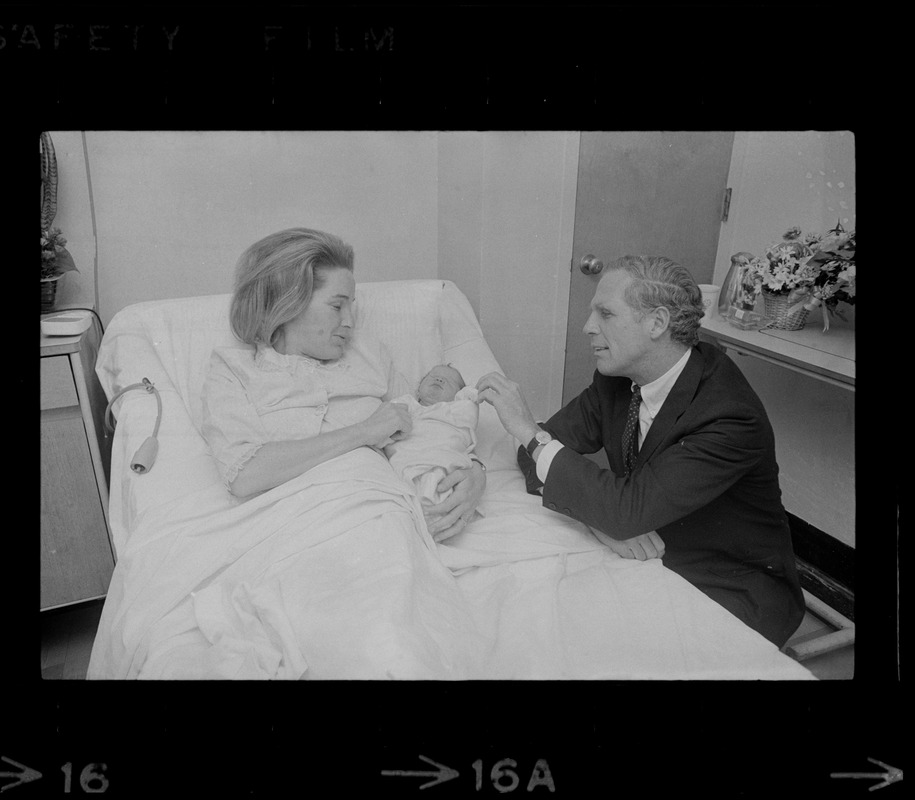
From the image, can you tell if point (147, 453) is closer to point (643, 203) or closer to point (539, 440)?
point (539, 440)

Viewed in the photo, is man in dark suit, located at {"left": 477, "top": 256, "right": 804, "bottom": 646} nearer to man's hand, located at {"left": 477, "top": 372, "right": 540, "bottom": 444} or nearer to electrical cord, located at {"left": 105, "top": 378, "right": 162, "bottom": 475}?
man's hand, located at {"left": 477, "top": 372, "right": 540, "bottom": 444}

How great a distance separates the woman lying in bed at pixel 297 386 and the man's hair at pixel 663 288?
0.39 metres

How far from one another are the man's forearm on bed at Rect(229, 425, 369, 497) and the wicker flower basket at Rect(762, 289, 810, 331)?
73 centimetres

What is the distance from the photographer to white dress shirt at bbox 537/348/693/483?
0.98 m

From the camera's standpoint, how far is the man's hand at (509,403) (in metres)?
0.96

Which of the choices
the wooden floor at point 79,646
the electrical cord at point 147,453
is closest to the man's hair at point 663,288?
the wooden floor at point 79,646

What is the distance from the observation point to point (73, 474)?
1003 millimetres

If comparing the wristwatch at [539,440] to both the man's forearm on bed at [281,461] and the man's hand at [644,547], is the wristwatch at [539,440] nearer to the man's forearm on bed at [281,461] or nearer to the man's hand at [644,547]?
the man's hand at [644,547]

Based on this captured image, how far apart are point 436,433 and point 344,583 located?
0.30 meters

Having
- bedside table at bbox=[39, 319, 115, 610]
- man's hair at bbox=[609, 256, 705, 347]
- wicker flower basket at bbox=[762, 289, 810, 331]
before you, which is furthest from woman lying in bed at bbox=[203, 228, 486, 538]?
wicker flower basket at bbox=[762, 289, 810, 331]

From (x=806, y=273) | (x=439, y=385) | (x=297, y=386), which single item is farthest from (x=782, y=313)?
(x=297, y=386)
